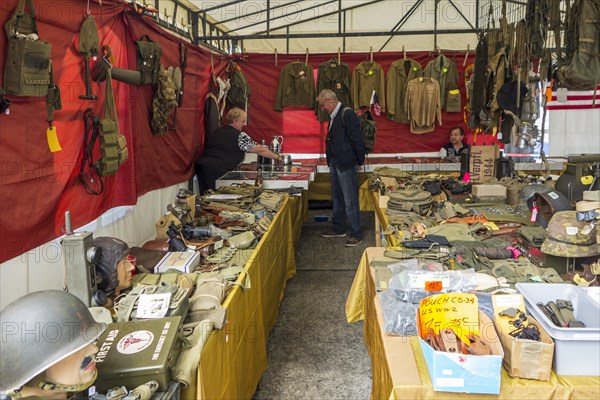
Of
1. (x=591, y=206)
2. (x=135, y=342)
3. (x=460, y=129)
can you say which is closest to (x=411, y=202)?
(x=591, y=206)

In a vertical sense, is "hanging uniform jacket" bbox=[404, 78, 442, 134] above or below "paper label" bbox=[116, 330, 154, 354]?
above

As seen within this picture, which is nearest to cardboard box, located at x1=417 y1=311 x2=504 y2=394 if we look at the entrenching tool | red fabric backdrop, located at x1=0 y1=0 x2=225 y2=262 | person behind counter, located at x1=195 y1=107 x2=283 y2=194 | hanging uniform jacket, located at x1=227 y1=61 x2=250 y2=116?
red fabric backdrop, located at x1=0 y1=0 x2=225 y2=262

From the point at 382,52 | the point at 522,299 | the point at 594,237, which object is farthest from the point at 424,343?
the point at 382,52

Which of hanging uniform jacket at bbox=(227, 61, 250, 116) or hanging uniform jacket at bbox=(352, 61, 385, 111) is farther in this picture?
hanging uniform jacket at bbox=(352, 61, 385, 111)

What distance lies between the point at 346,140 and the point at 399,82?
8.77 feet

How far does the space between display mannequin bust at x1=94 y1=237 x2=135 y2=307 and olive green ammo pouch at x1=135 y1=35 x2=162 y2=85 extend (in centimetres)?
211

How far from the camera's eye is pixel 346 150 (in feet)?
18.4

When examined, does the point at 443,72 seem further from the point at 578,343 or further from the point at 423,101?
the point at 578,343

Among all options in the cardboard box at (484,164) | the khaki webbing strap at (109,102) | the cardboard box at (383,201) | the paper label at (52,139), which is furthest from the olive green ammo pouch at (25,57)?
the cardboard box at (484,164)

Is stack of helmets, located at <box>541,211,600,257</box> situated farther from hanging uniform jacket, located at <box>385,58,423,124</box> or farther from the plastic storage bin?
hanging uniform jacket, located at <box>385,58,423,124</box>

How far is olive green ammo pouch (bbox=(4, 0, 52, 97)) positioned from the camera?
7.34 ft

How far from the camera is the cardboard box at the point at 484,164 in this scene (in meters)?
4.96

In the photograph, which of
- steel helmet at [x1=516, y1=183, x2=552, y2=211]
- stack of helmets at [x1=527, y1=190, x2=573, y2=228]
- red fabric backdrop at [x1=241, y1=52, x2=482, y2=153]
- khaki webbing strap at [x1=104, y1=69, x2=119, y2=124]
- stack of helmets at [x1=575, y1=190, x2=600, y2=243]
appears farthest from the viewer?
red fabric backdrop at [x1=241, y1=52, x2=482, y2=153]

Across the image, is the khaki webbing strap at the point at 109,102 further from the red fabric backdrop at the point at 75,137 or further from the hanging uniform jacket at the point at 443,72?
the hanging uniform jacket at the point at 443,72
